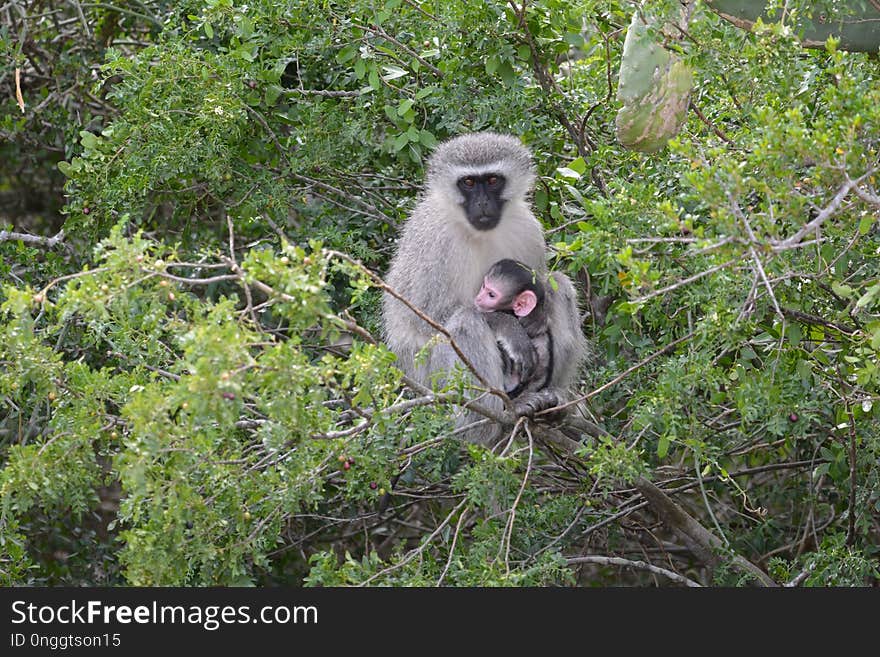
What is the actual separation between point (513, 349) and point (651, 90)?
172cm

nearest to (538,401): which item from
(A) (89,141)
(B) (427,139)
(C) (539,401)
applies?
(C) (539,401)

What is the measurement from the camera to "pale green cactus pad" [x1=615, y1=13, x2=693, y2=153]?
13.9 ft

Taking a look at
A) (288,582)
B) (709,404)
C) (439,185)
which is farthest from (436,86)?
(288,582)

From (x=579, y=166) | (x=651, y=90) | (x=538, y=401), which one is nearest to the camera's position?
(x=651, y=90)

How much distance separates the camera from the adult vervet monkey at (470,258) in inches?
216

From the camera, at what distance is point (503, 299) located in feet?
18.6

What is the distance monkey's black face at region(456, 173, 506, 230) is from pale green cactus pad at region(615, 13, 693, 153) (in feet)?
Result: 4.25

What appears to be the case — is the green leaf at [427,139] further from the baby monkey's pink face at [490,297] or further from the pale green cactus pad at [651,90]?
the pale green cactus pad at [651,90]

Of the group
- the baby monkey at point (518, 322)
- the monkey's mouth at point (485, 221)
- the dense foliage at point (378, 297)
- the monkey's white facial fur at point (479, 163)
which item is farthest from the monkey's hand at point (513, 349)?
the monkey's white facial fur at point (479, 163)

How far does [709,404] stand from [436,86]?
6.41 ft

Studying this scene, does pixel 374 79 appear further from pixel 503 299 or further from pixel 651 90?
pixel 651 90

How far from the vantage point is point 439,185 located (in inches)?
221

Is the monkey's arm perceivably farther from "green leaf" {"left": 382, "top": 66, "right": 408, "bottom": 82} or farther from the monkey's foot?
"green leaf" {"left": 382, "top": 66, "right": 408, "bottom": 82}

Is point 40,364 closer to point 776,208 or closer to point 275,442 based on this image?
point 275,442
